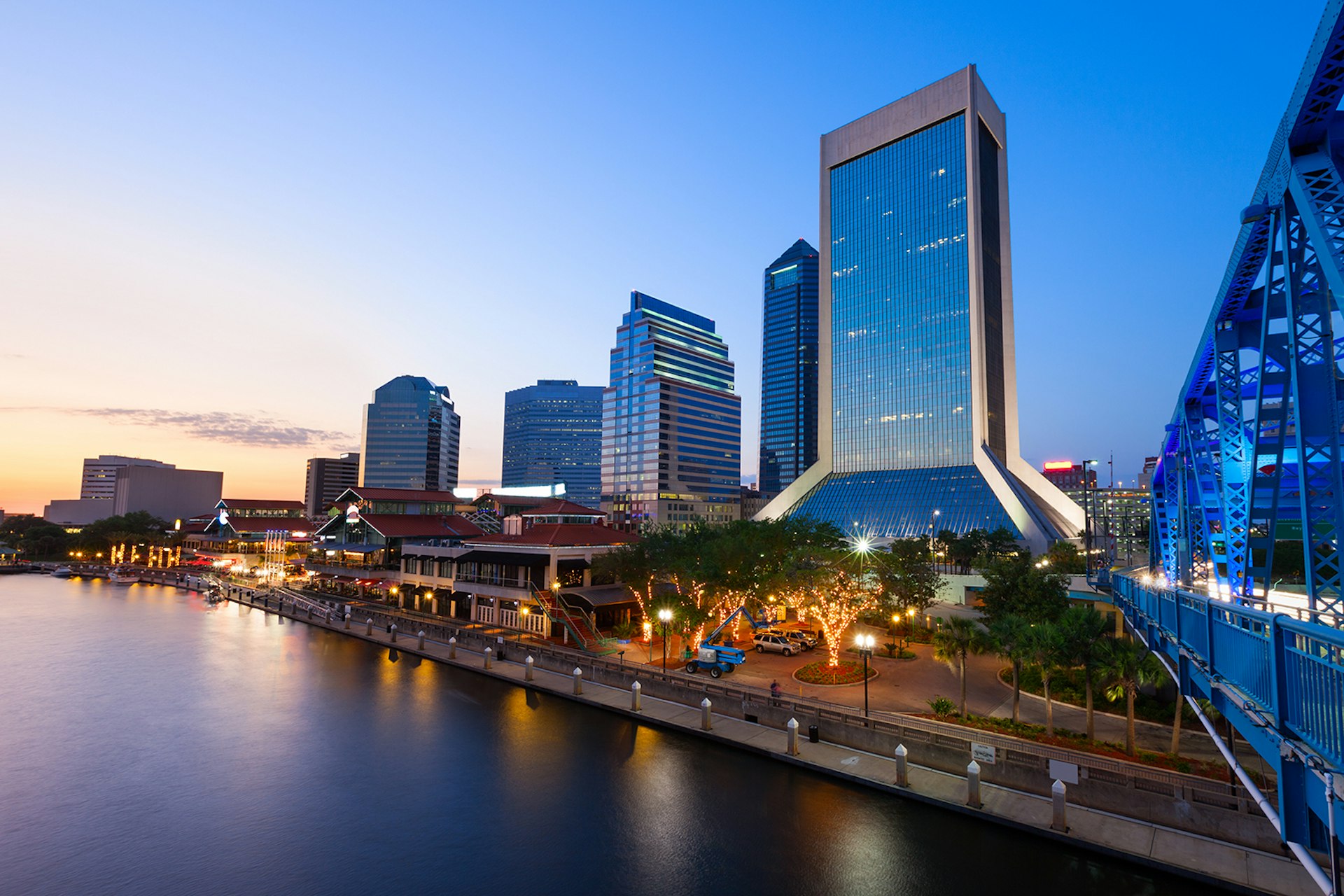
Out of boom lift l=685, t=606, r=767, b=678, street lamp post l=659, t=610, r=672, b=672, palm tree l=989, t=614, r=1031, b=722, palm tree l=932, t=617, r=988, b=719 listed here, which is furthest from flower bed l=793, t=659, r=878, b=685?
palm tree l=989, t=614, r=1031, b=722

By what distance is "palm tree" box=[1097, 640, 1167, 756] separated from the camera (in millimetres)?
27484

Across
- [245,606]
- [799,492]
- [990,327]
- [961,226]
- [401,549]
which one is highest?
[961,226]

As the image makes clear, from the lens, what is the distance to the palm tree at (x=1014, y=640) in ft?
97.1

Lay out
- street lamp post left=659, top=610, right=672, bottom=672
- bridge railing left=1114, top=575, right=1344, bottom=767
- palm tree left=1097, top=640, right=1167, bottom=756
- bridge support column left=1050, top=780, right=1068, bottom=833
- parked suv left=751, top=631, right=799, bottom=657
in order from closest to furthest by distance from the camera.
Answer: bridge railing left=1114, top=575, right=1344, bottom=767 → bridge support column left=1050, top=780, right=1068, bottom=833 → palm tree left=1097, top=640, right=1167, bottom=756 → street lamp post left=659, top=610, right=672, bottom=672 → parked suv left=751, top=631, right=799, bottom=657

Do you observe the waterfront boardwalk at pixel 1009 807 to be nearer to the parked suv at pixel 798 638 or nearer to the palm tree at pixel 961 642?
the palm tree at pixel 961 642

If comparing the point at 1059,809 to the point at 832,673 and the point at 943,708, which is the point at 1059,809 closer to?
the point at 943,708

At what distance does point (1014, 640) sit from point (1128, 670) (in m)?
4.49

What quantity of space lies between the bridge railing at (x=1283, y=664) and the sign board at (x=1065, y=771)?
1003 cm

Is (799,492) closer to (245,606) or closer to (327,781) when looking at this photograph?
(245,606)

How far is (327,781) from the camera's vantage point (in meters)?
29.1

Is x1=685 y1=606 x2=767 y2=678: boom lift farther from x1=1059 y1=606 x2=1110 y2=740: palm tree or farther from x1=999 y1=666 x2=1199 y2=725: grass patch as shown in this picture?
x1=1059 y1=606 x2=1110 y2=740: palm tree

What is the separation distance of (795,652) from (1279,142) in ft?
135

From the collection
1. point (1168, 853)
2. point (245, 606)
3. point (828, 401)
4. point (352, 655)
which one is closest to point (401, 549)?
point (352, 655)

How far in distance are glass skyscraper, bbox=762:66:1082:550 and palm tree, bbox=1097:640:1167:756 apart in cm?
7400
